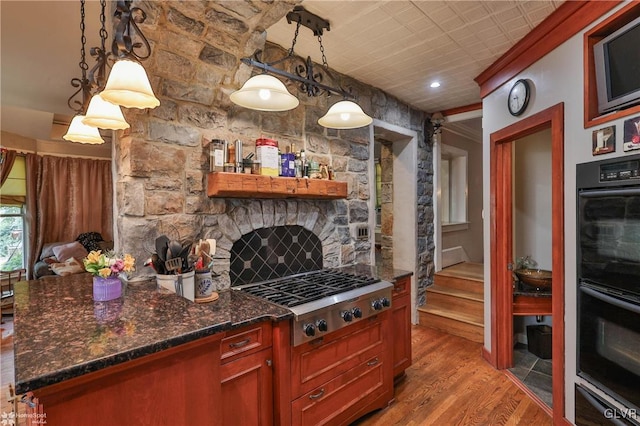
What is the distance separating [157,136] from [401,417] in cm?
242

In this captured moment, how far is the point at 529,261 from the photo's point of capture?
10.6ft

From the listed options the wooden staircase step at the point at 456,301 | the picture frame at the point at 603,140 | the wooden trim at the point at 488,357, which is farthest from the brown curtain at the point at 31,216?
the picture frame at the point at 603,140

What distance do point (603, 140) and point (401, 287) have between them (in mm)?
1580

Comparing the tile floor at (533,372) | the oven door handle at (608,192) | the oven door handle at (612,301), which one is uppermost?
the oven door handle at (608,192)

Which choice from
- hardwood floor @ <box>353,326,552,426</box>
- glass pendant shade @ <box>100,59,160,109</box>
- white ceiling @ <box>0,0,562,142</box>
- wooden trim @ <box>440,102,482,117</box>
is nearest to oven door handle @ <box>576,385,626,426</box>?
hardwood floor @ <box>353,326,552,426</box>

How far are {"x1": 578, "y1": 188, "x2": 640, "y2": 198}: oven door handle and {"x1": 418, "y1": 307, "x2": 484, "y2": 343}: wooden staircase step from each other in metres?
2.11

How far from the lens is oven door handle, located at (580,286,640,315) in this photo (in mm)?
1527

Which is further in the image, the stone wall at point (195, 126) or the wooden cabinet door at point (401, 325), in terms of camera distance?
the wooden cabinet door at point (401, 325)

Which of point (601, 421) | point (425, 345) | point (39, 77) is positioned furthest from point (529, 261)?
point (39, 77)

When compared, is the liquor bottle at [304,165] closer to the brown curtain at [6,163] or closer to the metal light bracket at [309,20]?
the metal light bracket at [309,20]

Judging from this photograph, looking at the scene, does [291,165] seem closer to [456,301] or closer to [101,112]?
[101,112]

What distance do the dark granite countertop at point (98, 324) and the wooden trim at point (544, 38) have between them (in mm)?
2331

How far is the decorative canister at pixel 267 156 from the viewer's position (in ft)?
7.11

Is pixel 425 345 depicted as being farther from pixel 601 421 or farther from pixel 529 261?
pixel 601 421
